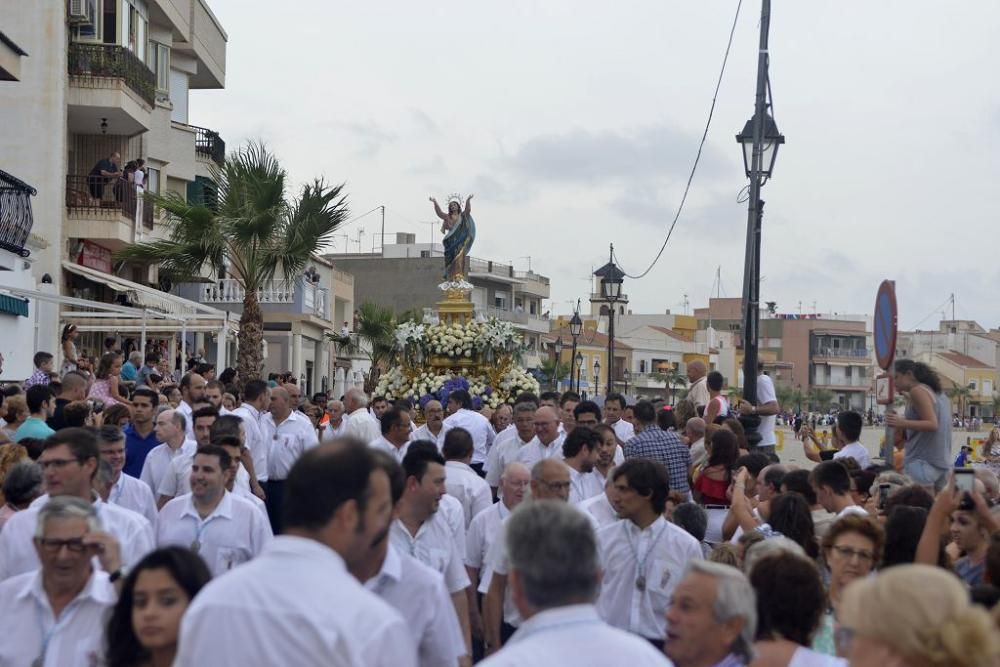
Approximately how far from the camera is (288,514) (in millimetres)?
3797

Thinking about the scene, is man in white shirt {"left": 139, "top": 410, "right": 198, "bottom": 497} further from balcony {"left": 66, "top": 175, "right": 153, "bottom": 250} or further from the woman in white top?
balcony {"left": 66, "top": 175, "right": 153, "bottom": 250}

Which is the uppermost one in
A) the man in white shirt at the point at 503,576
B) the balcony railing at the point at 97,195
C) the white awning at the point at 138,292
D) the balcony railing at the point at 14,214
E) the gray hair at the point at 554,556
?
the balcony railing at the point at 97,195

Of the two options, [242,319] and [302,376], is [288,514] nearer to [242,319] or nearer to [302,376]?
[242,319]

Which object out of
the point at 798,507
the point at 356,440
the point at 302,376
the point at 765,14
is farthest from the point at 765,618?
the point at 302,376

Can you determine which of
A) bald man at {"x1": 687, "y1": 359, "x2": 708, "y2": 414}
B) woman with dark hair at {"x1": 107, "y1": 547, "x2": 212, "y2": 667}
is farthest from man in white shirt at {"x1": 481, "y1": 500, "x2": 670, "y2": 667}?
bald man at {"x1": 687, "y1": 359, "x2": 708, "y2": 414}

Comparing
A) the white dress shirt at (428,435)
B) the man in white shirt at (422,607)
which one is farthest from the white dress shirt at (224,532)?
the white dress shirt at (428,435)

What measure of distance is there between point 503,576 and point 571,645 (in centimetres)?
378

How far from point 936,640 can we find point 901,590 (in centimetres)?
15

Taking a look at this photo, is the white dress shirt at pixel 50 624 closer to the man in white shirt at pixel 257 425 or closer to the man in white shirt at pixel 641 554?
the man in white shirt at pixel 641 554

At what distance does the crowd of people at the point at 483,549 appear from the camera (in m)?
3.56

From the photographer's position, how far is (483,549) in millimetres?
8047

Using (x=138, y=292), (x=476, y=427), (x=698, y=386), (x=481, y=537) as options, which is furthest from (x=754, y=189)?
(x=138, y=292)

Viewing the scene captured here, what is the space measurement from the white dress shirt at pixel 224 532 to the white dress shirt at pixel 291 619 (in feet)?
12.2

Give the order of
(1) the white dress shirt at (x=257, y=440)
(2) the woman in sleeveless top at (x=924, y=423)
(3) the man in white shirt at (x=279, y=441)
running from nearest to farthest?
(2) the woman in sleeveless top at (x=924, y=423) → (1) the white dress shirt at (x=257, y=440) → (3) the man in white shirt at (x=279, y=441)
